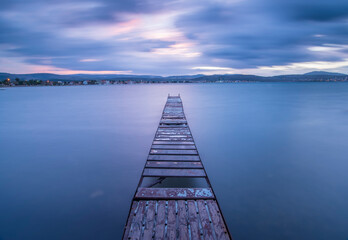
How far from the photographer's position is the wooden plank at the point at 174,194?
449 centimetres

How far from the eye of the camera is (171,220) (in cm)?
384

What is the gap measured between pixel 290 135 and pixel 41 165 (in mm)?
13638

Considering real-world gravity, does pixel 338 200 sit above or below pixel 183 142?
below

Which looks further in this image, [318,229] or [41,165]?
Result: [41,165]

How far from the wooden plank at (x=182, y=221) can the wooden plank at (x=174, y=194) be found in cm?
23

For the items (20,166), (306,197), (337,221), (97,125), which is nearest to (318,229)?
(337,221)

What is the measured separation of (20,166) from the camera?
845 cm

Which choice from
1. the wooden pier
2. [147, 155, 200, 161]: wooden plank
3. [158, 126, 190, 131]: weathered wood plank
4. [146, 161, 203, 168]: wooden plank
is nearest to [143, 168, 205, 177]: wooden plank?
the wooden pier

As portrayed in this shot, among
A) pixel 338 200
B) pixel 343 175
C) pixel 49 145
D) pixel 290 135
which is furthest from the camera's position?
pixel 290 135

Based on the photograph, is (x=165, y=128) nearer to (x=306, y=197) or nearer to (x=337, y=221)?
(x=306, y=197)

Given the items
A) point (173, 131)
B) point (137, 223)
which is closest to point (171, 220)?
point (137, 223)

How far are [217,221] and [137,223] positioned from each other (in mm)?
1474

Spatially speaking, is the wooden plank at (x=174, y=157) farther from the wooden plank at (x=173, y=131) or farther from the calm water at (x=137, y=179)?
the wooden plank at (x=173, y=131)

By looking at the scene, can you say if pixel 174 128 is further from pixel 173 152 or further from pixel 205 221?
pixel 205 221
